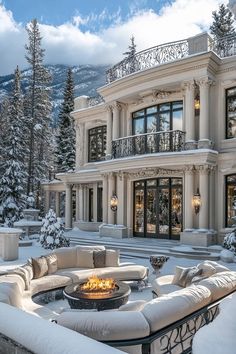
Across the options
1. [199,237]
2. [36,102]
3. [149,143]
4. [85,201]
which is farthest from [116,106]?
[36,102]

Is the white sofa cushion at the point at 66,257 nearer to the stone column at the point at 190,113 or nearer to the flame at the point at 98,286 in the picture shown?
the flame at the point at 98,286

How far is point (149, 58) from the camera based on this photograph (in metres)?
16.0

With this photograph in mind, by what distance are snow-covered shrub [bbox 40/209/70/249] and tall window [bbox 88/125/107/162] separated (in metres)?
6.98

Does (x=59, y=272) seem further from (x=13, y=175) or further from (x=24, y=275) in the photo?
(x=13, y=175)

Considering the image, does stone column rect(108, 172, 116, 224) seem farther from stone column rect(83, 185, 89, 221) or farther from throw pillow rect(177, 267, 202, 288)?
throw pillow rect(177, 267, 202, 288)

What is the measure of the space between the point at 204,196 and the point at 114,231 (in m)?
4.73

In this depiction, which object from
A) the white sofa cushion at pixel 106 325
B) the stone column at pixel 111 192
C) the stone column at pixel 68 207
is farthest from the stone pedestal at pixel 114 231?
the white sofa cushion at pixel 106 325

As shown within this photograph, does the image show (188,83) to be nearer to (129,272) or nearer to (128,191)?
(128,191)

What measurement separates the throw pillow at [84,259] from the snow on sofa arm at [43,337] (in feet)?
20.3

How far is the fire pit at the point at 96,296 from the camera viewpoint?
6.41 m

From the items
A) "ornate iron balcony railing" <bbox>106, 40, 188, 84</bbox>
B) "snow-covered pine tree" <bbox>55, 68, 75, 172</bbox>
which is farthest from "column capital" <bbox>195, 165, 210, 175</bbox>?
"snow-covered pine tree" <bbox>55, 68, 75, 172</bbox>

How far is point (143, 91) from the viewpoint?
15.7m

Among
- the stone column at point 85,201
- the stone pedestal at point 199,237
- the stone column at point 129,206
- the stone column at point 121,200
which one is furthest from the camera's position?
the stone column at point 85,201

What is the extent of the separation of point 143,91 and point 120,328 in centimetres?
1330
